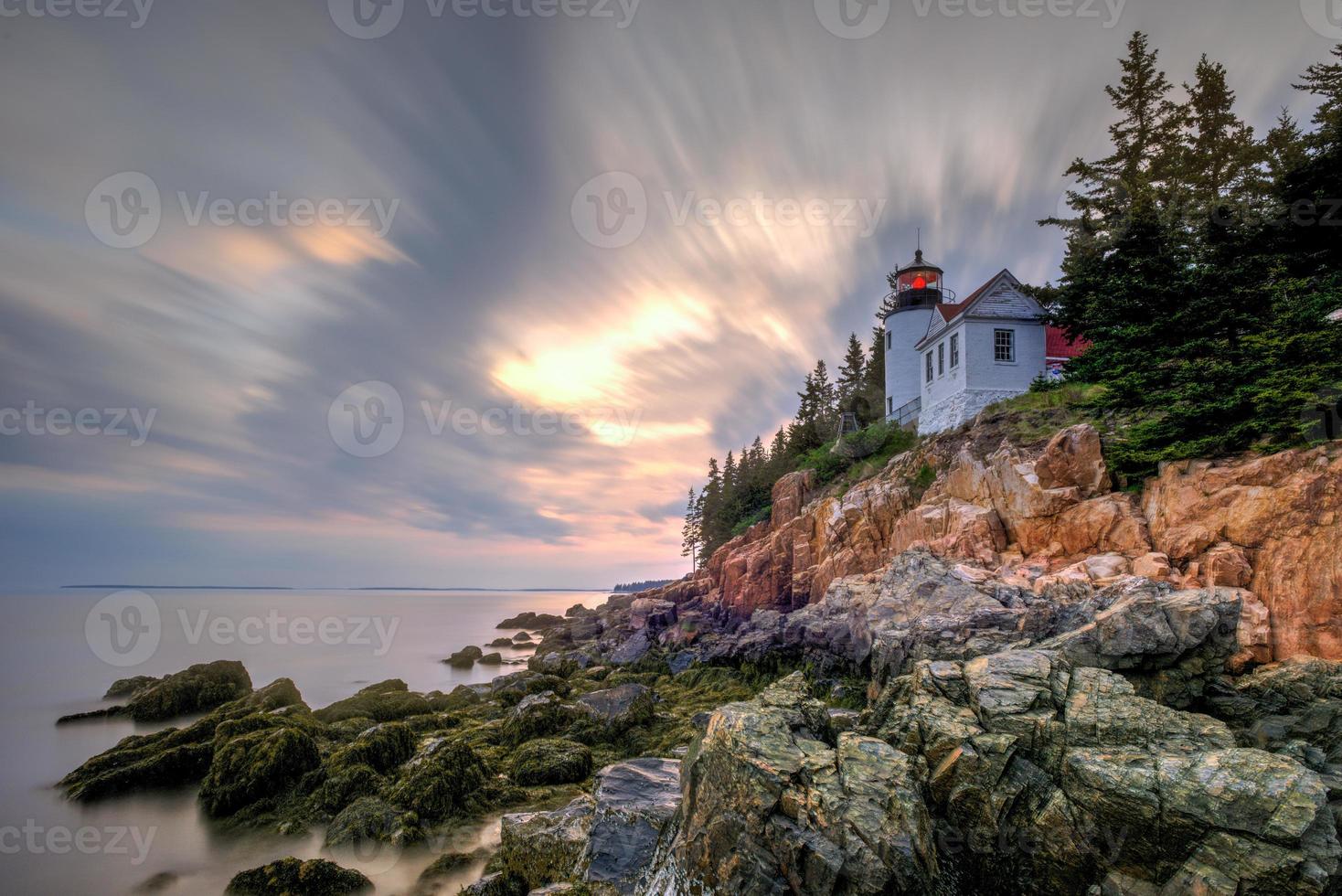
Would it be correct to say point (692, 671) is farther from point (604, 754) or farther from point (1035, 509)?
point (1035, 509)

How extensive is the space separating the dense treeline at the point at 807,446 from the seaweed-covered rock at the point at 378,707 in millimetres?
27077

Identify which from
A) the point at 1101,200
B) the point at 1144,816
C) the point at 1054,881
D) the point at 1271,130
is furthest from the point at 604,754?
the point at 1271,130

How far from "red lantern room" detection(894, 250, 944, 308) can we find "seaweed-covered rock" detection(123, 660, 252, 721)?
4461 cm

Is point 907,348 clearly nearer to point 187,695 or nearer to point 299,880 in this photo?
point 299,880

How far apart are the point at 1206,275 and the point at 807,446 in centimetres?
3273

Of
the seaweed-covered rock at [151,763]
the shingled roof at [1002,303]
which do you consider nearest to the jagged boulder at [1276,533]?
the shingled roof at [1002,303]

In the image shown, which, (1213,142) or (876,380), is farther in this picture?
(876,380)

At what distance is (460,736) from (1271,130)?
42.0 meters

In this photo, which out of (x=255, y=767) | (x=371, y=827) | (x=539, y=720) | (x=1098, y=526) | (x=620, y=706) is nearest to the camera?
(x=371, y=827)

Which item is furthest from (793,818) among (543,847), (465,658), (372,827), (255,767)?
(465,658)

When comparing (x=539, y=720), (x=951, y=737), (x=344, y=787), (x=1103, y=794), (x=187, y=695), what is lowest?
(x=187, y=695)

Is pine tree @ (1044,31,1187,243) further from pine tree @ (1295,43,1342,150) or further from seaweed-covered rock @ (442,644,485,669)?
seaweed-covered rock @ (442,644,485,669)

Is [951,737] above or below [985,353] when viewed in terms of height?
below

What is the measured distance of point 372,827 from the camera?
34.9ft
